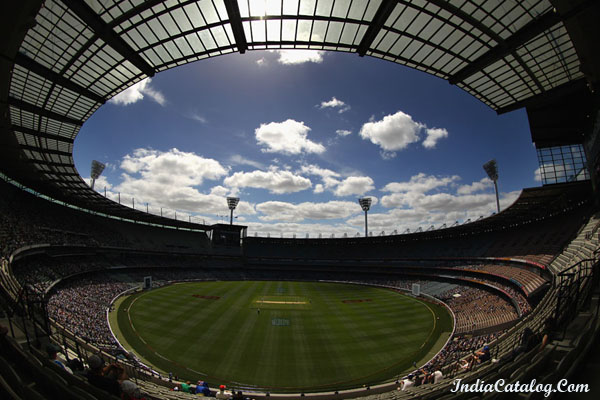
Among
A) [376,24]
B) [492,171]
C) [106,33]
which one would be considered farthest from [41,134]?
[492,171]

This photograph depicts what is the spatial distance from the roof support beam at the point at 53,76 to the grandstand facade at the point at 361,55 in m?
0.10

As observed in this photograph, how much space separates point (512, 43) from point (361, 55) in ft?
30.7

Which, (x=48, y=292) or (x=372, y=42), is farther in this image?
(x=48, y=292)

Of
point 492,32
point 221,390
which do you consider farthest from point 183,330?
point 492,32

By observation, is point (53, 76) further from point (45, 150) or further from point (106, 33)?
point (45, 150)

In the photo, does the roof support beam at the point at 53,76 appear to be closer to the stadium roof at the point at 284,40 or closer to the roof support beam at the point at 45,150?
the stadium roof at the point at 284,40

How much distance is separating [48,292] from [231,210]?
256ft

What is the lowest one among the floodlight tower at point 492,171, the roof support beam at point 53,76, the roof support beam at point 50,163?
the roof support beam at point 50,163

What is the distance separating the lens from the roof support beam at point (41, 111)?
2029cm

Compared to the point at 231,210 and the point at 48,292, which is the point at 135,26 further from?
the point at 231,210

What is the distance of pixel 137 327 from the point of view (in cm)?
3000

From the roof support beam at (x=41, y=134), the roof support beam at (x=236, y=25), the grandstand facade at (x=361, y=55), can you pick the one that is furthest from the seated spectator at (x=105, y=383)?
the roof support beam at (x=41, y=134)

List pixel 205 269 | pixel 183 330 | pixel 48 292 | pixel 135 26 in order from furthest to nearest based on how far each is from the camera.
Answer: pixel 205 269
pixel 48 292
pixel 183 330
pixel 135 26

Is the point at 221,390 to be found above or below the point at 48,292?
below
